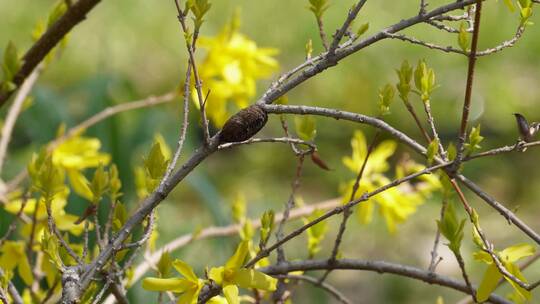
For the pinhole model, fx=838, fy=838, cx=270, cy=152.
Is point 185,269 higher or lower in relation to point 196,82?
lower

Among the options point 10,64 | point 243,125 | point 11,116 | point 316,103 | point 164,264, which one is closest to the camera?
point 243,125

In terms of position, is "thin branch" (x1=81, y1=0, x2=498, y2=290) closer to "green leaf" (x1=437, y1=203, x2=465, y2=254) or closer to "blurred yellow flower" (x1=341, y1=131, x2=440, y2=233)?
"green leaf" (x1=437, y1=203, x2=465, y2=254)

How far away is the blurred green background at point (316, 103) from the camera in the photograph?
281cm

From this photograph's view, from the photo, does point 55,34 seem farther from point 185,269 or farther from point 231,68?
point 231,68

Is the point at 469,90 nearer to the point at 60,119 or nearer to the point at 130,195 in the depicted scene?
the point at 130,195

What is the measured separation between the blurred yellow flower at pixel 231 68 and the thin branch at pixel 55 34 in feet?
1.41

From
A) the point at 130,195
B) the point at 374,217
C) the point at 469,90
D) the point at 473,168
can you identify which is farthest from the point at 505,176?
the point at 469,90

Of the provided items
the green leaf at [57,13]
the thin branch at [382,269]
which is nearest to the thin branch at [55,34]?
the green leaf at [57,13]

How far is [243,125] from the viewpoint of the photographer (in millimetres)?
716

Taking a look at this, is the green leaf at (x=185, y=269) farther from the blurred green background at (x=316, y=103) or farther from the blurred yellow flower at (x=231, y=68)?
the blurred green background at (x=316, y=103)

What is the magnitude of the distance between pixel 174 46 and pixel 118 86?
1.68m

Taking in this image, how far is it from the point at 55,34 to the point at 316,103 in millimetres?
2862

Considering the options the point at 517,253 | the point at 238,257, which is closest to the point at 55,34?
the point at 238,257

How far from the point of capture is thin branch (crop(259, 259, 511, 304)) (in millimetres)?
829
